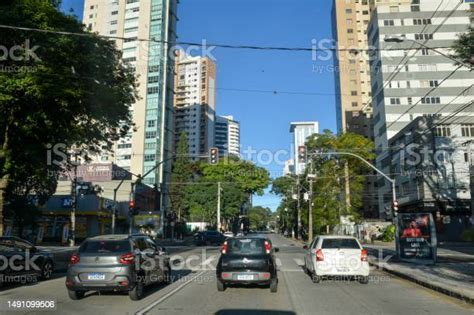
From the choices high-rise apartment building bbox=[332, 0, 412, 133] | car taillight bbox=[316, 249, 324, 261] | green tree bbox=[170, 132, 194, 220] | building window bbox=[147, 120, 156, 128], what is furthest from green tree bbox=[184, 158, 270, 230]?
car taillight bbox=[316, 249, 324, 261]

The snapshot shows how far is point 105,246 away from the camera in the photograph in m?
11.4

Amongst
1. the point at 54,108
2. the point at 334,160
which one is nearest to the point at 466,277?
the point at 54,108

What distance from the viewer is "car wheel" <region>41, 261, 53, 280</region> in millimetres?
15602

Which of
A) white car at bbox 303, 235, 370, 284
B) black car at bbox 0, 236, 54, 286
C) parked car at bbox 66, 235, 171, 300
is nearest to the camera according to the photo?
parked car at bbox 66, 235, 171, 300

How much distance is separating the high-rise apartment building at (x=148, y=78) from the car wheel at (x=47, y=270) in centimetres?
7180

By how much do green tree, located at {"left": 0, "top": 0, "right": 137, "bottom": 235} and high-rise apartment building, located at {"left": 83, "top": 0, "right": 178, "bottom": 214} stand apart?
216ft

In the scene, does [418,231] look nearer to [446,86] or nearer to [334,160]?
[334,160]

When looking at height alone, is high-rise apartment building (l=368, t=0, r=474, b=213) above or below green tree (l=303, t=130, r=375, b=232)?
above

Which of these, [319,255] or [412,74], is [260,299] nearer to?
[319,255]

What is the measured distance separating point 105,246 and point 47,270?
5851mm

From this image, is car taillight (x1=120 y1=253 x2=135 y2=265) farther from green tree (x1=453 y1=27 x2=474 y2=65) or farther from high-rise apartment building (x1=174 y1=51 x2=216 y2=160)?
high-rise apartment building (x1=174 y1=51 x2=216 y2=160)

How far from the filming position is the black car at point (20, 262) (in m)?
13.8

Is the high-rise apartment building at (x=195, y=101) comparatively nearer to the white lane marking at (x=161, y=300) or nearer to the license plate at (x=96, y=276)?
the white lane marking at (x=161, y=300)

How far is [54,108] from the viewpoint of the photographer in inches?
747
